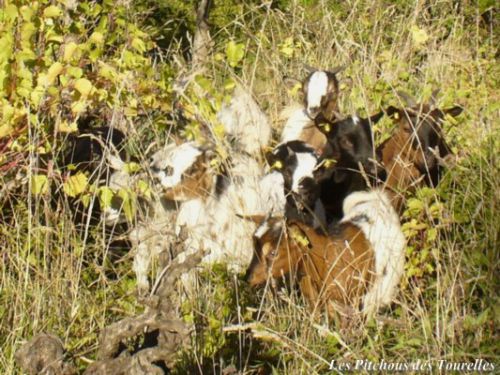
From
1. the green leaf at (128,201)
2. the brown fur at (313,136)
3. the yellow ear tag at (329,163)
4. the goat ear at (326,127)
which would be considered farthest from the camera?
the brown fur at (313,136)

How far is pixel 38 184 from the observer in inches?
152

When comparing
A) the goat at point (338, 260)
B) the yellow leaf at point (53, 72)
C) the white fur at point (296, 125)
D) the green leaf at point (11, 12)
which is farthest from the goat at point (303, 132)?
the green leaf at point (11, 12)

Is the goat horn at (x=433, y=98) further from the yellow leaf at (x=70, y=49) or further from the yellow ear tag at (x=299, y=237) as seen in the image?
the yellow leaf at (x=70, y=49)

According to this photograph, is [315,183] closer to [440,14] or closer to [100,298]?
[100,298]

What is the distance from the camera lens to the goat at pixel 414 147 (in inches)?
183

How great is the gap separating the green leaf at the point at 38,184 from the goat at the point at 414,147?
62.6 inches

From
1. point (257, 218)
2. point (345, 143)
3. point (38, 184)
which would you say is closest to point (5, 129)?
point (38, 184)

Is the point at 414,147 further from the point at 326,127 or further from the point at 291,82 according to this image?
the point at 291,82

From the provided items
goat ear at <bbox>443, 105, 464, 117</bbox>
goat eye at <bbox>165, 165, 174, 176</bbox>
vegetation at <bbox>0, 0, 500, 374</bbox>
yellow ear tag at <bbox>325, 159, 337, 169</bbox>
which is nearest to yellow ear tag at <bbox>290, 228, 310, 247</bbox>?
vegetation at <bbox>0, 0, 500, 374</bbox>

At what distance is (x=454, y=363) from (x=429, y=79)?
2.96 metres

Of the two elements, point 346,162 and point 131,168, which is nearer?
point 131,168

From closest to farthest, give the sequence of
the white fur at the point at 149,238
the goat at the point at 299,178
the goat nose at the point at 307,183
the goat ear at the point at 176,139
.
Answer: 1. the white fur at the point at 149,238
2. the goat at the point at 299,178
3. the goat nose at the point at 307,183
4. the goat ear at the point at 176,139

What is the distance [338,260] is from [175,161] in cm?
119

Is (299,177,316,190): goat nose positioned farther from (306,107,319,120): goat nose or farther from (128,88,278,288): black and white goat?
(306,107,319,120): goat nose
